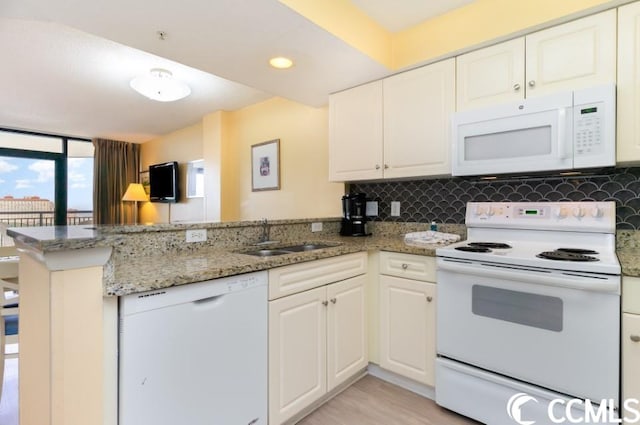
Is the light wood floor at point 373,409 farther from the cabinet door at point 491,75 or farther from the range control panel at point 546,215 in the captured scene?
the cabinet door at point 491,75

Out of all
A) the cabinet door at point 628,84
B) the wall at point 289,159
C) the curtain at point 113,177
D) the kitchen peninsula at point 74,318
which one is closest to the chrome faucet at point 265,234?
the kitchen peninsula at point 74,318

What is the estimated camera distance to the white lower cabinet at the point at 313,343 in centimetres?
150

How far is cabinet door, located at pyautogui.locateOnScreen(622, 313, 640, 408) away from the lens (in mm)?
1229

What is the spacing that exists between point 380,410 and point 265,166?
8.58ft

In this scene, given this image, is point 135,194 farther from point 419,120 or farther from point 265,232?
point 419,120

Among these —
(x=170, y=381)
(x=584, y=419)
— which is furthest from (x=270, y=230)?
(x=584, y=419)

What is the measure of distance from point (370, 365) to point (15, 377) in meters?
2.44

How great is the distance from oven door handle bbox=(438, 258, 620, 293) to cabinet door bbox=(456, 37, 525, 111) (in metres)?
0.98

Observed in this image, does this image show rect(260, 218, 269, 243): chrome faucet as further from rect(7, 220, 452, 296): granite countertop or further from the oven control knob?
the oven control knob

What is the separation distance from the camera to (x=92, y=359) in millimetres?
974

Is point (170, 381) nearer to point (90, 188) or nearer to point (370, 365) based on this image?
point (370, 365)

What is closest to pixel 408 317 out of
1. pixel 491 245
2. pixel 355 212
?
pixel 491 245

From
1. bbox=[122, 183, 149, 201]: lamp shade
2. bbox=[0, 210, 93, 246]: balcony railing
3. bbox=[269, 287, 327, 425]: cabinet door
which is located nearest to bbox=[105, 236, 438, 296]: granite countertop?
bbox=[269, 287, 327, 425]: cabinet door

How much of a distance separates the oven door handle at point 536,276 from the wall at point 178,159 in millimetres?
3675
